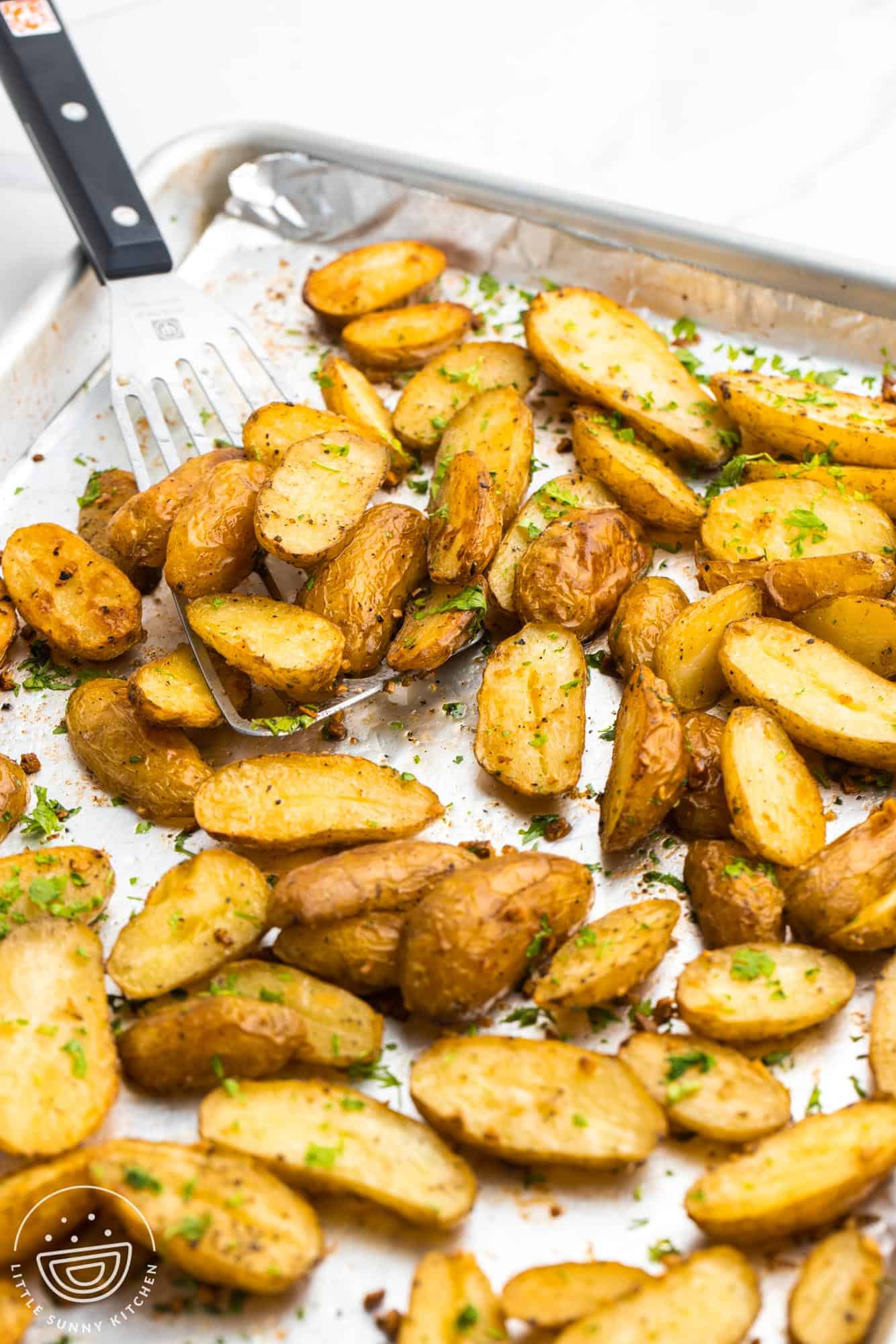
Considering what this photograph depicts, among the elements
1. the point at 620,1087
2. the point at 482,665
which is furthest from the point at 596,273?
the point at 620,1087

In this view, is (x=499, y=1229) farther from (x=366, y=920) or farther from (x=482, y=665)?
(x=482, y=665)

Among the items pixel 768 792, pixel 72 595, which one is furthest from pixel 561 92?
pixel 768 792

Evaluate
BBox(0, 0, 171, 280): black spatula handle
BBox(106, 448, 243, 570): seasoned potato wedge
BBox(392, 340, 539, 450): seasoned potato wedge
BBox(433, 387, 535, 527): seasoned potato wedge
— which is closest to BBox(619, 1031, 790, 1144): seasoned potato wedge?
BBox(433, 387, 535, 527): seasoned potato wedge

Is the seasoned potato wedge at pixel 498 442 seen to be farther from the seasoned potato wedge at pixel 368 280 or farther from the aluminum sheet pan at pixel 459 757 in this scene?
the seasoned potato wedge at pixel 368 280

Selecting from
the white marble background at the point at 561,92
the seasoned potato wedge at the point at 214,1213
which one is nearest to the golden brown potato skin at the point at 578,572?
the seasoned potato wedge at the point at 214,1213

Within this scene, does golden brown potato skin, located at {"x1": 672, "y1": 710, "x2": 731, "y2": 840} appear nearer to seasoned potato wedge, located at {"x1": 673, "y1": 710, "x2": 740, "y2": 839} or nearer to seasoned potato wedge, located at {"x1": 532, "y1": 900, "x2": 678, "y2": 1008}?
seasoned potato wedge, located at {"x1": 673, "y1": 710, "x2": 740, "y2": 839}

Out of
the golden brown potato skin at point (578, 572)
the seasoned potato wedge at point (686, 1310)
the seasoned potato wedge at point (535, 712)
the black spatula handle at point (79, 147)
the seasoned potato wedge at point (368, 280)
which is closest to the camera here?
the seasoned potato wedge at point (686, 1310)

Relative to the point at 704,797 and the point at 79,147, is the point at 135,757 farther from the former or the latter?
the point at 79,147
